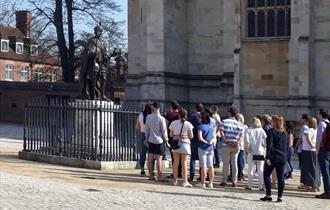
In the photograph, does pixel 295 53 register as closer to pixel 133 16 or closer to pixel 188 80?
pixel 188 80

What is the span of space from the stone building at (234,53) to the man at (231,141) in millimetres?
14734

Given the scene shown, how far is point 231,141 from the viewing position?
15.1 metres

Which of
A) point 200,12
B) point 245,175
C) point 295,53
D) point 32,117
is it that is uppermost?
point 200,12

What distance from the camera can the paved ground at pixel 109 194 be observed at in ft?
38.6

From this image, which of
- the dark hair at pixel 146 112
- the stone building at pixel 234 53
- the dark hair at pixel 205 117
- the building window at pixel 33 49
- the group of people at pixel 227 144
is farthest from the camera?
the building window at pixel 33 49

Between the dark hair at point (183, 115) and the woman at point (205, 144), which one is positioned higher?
the dark hair at point (183, 115)

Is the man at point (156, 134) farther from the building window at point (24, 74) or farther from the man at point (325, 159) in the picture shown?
the building window at point (24, 74)

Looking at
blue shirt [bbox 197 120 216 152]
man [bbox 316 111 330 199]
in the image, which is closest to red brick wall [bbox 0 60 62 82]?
blue shirt [bbox 197 120 216 152]

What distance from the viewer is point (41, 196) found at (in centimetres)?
1223

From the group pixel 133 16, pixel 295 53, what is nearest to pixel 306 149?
pixel 295 53

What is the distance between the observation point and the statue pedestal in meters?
17.8

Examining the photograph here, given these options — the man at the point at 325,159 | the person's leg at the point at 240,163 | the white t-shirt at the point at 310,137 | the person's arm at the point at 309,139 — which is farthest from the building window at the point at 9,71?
the man at the point at 325,159

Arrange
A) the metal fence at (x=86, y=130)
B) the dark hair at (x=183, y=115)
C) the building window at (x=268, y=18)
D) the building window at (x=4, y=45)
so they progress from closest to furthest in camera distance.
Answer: the dark hair at (x=183, y=115), the metal fence at (x=86, y=130), the building window at (x=268, y=18), the building window at (x=4, y=45)

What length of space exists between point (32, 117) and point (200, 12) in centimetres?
1982
